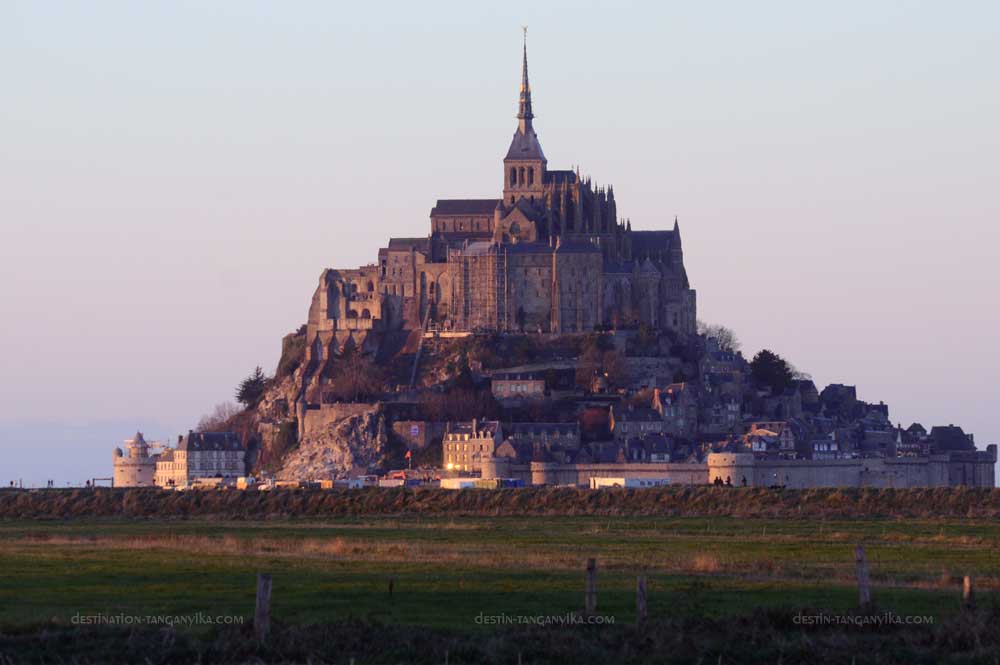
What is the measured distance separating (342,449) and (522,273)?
834 inches

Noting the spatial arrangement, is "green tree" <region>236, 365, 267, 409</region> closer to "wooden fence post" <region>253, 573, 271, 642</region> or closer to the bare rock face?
the bare rock face

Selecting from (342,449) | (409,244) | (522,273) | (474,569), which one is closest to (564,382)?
(522,273)

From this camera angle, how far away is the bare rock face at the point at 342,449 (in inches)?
5320

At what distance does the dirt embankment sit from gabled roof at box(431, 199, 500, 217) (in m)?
66.3

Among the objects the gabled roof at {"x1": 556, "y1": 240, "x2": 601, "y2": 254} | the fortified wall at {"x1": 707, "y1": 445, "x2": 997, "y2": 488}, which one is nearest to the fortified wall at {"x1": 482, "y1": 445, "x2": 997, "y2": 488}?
the fortified wall at {"x1": 707, "y1": 445, "x2": 997, "y2": 488}

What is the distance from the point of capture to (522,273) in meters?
148

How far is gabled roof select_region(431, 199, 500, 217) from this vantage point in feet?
531

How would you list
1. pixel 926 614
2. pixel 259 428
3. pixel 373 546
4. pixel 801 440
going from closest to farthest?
pixel 926 614 < pixel 373 546 < pixel 801 440 < pixel 259 428

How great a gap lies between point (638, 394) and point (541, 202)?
24815 mm

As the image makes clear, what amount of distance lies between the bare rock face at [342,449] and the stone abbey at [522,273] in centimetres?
1405

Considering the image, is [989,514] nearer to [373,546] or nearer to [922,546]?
[922,546]

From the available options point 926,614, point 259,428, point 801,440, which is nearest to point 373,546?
point 926,614

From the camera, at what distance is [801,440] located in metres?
132

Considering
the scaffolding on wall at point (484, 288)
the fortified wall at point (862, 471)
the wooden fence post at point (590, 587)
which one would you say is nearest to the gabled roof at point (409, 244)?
the scaffolding on wall at point (484, 288)
